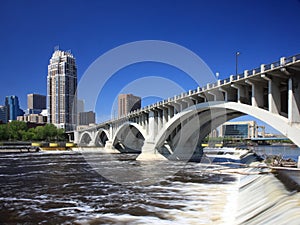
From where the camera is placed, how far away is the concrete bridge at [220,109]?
88.9 feet

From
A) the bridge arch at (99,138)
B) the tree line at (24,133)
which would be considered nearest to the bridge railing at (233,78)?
the bridge arch at (99,138)

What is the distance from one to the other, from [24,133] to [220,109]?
416 ft

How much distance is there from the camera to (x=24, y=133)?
147 metres

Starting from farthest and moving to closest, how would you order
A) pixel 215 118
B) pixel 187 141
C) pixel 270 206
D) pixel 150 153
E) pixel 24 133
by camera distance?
1. pixel 24 133
2. pixel 187 141
3. pixel 150 153
4. pixel 215 118
5. pixel 270 206

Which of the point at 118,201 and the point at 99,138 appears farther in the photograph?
the point at 99,138

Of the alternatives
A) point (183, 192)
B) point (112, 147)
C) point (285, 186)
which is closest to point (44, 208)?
point (183, 192)

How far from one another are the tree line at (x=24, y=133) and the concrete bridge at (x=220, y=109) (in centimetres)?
7308

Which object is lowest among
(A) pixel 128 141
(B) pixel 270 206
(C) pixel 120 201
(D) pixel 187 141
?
(C) pixel 120 201

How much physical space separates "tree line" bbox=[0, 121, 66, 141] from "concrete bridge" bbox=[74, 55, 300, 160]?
240 feet

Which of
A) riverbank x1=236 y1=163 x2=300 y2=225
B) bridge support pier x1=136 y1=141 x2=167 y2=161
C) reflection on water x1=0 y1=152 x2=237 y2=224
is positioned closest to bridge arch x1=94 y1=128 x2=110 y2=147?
bridge support pier x1=136 y1=141 x2=167 y2=161

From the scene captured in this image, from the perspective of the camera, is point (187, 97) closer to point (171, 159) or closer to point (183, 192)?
point (171, 159)

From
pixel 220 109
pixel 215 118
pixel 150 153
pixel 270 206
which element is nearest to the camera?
pixel 270 206

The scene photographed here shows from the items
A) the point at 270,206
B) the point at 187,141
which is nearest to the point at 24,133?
the point at 187,141

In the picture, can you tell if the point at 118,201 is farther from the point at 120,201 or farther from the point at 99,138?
the point at 99,138
